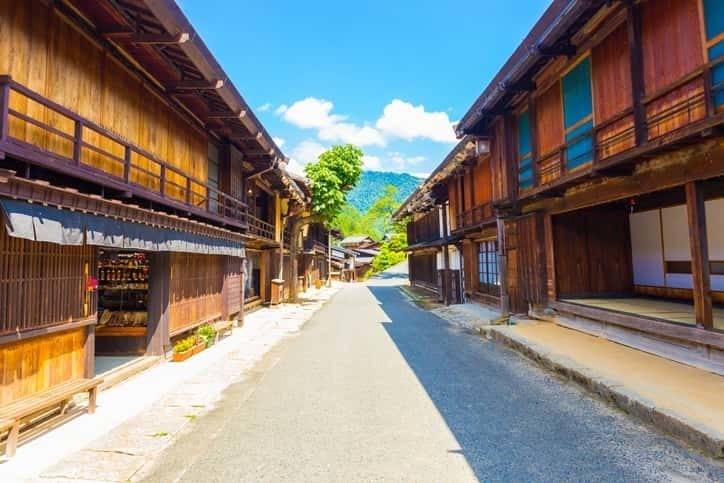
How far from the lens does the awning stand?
4.05 meters

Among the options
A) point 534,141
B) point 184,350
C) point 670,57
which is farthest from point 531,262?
point 184,350

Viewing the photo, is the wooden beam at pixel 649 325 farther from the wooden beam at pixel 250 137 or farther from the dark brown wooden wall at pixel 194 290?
the wooden beam at pixel 250 137

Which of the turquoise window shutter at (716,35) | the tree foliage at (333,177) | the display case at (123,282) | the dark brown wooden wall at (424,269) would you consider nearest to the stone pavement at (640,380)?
the turquoise window shutter at (716,35)

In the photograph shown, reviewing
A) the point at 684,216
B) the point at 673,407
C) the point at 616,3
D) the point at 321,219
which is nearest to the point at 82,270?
the point at 673,407

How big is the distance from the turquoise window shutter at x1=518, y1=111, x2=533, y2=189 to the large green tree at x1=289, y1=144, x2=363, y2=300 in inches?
435

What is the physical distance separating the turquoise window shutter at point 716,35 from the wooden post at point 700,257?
140 centimetres

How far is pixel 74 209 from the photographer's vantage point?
4.95 metres

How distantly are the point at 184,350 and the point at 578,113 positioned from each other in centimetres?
1100

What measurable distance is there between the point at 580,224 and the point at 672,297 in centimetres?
300

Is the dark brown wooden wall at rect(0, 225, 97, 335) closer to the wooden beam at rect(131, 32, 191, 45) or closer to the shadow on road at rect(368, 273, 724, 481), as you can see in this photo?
the wooden beam at rect(131, 32, 191, 45)

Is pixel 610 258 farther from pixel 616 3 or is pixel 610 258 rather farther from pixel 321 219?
pixel 321 219

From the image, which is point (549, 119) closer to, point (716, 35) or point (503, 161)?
point (503, 161)

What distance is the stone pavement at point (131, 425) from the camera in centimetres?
385

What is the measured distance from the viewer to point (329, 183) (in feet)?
68.8
